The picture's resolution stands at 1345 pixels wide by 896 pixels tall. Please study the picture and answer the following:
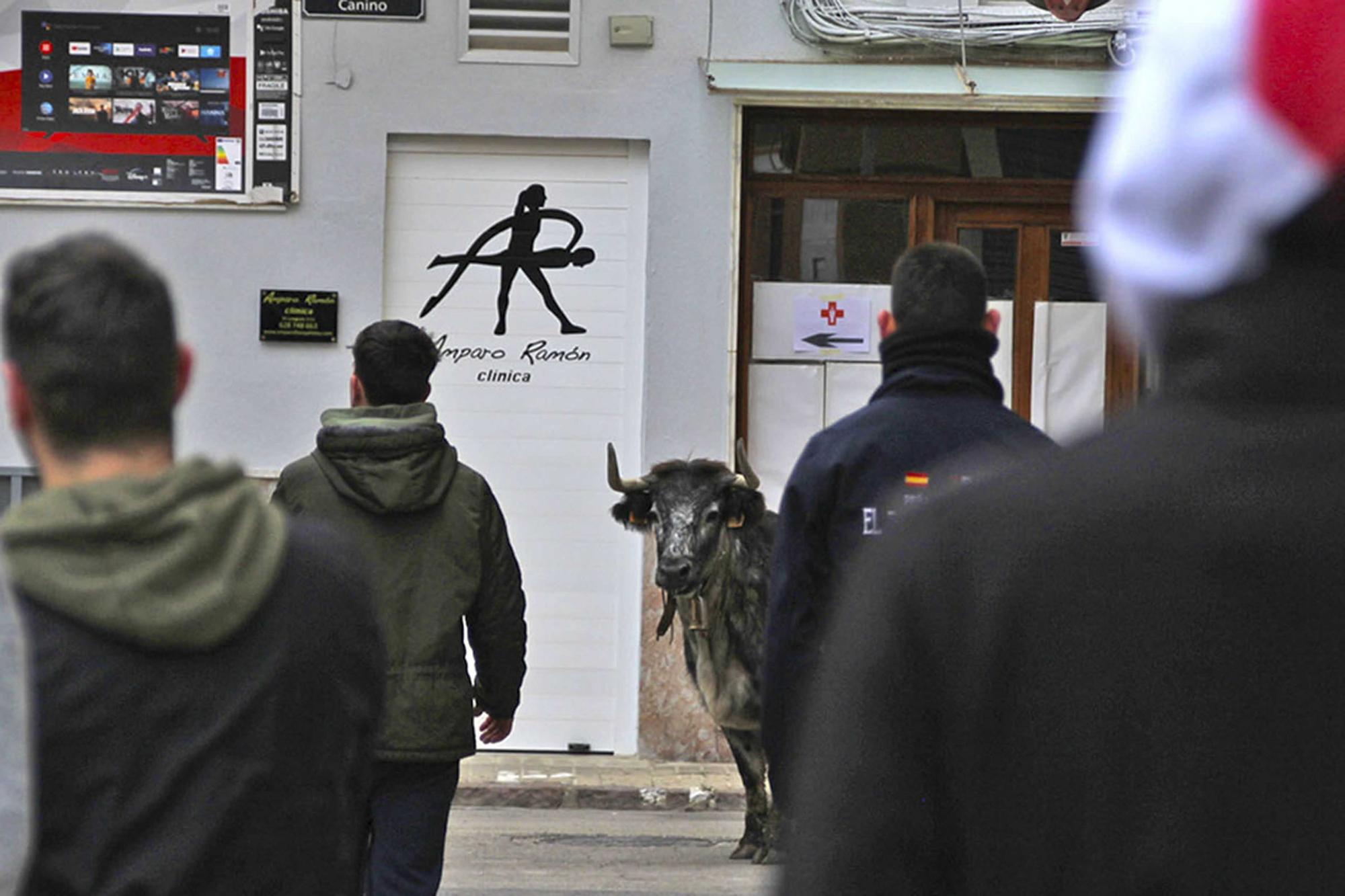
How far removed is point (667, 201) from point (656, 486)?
126 inches

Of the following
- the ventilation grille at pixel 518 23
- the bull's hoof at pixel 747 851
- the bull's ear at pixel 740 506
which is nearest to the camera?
the bull's hoof at pixel 747 851

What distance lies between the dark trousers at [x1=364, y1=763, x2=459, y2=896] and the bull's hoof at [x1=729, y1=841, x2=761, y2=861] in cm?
434

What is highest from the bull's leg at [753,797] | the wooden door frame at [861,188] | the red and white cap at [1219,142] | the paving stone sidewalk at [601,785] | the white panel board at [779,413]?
the wooden door frame at [861,188]

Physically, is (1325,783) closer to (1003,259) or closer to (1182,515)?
(1182,515)

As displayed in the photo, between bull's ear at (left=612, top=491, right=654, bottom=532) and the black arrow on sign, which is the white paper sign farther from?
bull's ear at (left=612, top=491, right=654, bottom=532)

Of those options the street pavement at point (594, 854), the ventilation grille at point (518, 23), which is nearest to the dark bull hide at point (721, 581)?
the street pavement at point (594, 854)

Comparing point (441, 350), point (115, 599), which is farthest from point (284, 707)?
point (441, 350)

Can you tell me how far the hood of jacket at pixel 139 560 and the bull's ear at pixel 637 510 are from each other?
26.2 ft

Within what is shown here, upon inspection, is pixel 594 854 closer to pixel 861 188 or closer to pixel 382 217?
pixel 382 217

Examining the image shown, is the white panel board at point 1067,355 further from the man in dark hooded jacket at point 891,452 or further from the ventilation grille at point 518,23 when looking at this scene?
the man in dark hooded jacket at point 891,452

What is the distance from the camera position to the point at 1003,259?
546 inches

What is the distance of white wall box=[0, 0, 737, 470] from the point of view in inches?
527

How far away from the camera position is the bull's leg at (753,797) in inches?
406

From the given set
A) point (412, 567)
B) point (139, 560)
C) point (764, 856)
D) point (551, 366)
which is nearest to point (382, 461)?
point (412, 567)
